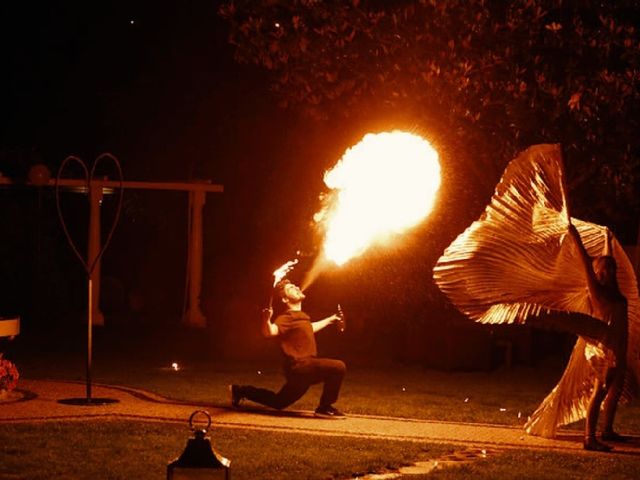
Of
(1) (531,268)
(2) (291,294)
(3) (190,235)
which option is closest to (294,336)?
(2) (291,294)

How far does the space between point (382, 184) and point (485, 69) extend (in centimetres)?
223

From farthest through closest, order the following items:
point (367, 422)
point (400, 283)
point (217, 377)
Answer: point (400, 283) → point (217, 377) → point (367, 422)

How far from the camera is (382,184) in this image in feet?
45.1

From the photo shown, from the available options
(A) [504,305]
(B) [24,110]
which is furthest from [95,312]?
(A) [504,305]

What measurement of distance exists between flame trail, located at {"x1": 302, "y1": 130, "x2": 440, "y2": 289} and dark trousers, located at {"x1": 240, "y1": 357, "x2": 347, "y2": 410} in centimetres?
87

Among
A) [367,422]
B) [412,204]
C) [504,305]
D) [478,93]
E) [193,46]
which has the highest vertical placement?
[193,46]

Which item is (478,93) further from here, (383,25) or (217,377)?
(217,377)

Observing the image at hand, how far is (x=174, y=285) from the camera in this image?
3058 cm

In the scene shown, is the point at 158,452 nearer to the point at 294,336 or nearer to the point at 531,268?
the point at 294,336

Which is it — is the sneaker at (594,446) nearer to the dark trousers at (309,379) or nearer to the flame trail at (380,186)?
the dark trousers at (309,379)

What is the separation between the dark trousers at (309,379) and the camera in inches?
523

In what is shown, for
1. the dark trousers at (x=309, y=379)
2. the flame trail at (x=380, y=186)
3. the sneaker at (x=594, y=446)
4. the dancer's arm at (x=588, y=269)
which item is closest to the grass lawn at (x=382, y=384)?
the dark trousers at (x=309, y=379)

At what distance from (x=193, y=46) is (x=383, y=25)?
10441 mm

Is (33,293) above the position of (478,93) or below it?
below
